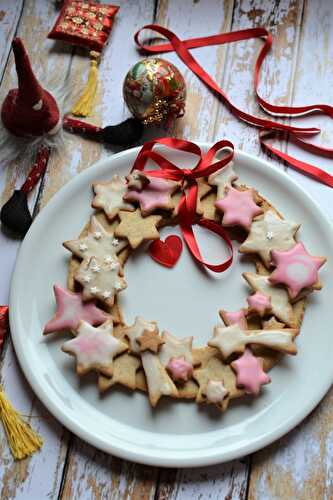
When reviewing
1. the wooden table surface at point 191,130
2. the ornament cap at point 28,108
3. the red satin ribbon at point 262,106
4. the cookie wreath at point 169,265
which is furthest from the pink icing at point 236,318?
the ornament cap at point 28,108

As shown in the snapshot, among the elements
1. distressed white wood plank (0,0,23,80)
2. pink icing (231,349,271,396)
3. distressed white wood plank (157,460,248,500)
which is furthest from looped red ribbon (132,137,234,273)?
distressed white wood plank (0,0,23,80)

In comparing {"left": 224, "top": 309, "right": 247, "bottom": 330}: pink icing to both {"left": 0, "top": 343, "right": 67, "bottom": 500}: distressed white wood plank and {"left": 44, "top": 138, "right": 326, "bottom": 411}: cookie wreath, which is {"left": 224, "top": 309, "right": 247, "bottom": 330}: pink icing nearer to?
{"left": 44, "top": 138, "right": 326, "bottom": 411}: cookie wreath

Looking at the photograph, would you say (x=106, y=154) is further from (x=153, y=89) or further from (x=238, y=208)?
(x=238, y=208)

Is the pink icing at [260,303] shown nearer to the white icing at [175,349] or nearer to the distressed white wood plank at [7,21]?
the white icing at [175,349]

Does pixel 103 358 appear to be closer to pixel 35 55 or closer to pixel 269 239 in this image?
pixel 269 239

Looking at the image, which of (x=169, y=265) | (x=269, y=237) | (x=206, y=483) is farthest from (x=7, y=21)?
(x=206, y=483)
